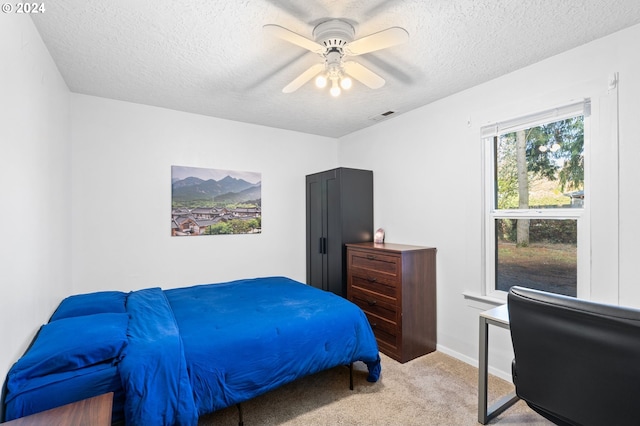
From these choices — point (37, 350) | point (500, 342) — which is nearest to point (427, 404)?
point (500, 342)

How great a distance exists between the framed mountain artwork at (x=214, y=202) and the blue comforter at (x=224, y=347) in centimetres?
94

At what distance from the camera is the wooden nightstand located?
118 centimetres

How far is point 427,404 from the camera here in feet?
7.07

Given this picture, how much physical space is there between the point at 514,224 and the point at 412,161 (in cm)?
119

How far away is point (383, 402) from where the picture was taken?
2.18 meters

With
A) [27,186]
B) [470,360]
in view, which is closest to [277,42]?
[27,186]

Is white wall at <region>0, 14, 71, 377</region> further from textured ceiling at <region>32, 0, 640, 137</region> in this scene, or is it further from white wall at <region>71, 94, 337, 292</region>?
white wall at <region>71, 94, 337, 292</region>

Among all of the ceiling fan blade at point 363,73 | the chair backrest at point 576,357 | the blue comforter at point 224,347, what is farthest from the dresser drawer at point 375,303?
the ceiling fan blade at point 363,73

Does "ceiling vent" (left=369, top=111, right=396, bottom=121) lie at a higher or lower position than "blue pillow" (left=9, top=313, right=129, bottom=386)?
higher

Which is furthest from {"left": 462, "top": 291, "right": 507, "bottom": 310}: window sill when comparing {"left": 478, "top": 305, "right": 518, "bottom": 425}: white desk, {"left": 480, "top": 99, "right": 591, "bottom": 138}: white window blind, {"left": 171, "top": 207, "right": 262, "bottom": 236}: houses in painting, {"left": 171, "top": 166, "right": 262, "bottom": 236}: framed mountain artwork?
{"left": 171, "top": 207, "right": 262, "bottom": 236}: houses in painting

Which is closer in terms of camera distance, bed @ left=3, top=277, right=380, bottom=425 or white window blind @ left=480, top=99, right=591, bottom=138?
bed @ left=3, top=277, right=380, bottom=425

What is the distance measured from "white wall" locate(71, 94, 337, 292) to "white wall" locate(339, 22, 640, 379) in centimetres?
127

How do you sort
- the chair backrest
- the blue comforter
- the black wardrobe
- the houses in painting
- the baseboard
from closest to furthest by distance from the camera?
1. the chair backrest
2. the blue comforter
3. the baseboard
4. the houses in painting
5. the black wardrobe

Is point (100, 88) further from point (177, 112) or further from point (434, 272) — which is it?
point (434, 272)
